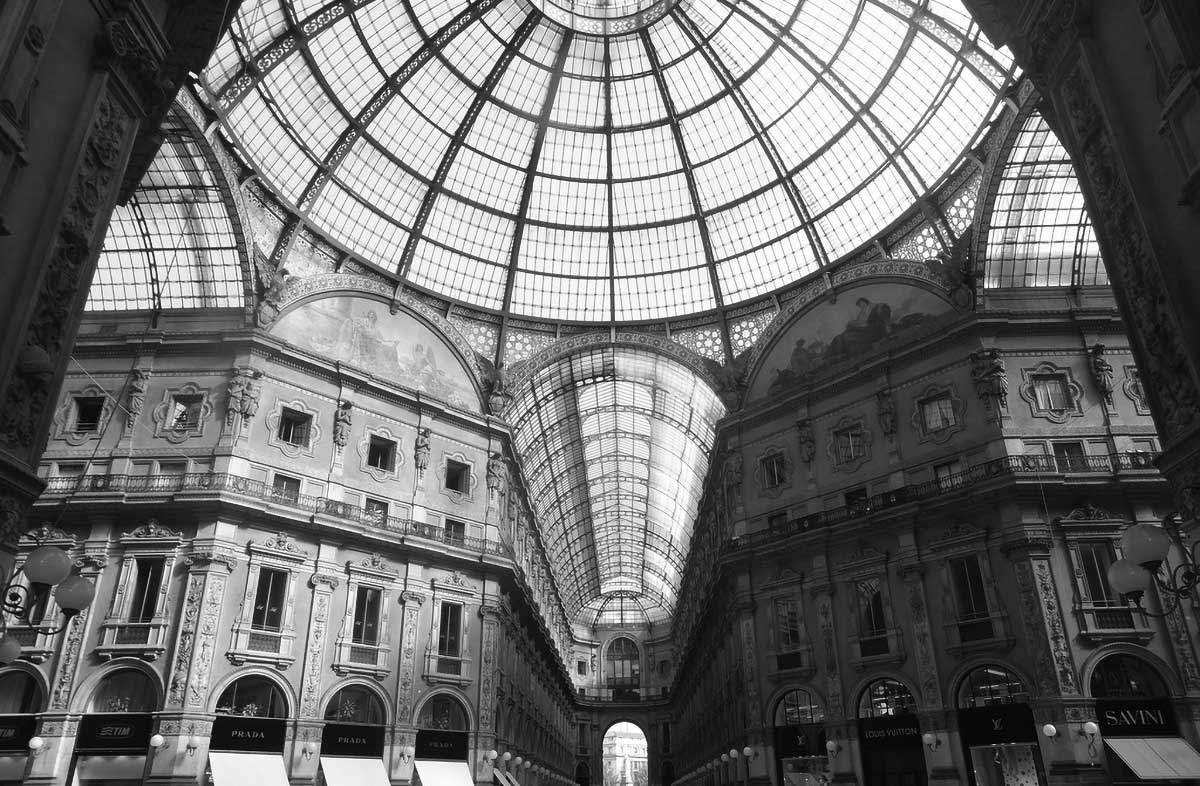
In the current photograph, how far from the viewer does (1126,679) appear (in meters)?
26.9

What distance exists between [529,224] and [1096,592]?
32.5 meters

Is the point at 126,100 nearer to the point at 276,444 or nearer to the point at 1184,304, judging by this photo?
the point at 1184,304

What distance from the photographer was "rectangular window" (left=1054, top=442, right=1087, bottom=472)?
29812 mm

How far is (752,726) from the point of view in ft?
113

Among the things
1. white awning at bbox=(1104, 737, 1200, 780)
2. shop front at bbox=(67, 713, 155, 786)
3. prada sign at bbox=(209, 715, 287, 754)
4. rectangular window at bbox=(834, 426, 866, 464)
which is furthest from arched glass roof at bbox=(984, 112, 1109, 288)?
shop front at bbox=(67, 713, 155, 786)

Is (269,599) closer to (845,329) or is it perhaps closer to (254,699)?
(254,699)

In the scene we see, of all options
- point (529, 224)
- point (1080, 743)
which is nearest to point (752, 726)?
point (1080, 743)

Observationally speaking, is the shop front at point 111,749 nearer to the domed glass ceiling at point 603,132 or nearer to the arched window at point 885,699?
the domed glass ceiling at point 603,132

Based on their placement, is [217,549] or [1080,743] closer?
[1080,743]

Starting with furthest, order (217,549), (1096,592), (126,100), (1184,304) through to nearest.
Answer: (217,549)
(1096,592)
(126,100)
(1184,304)

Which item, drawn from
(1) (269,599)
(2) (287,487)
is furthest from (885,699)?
(2) (287,487)

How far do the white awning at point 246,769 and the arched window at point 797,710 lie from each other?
20240mm

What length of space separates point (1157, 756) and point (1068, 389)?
1375 cm

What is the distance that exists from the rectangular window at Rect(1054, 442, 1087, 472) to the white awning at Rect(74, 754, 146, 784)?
116 ft
